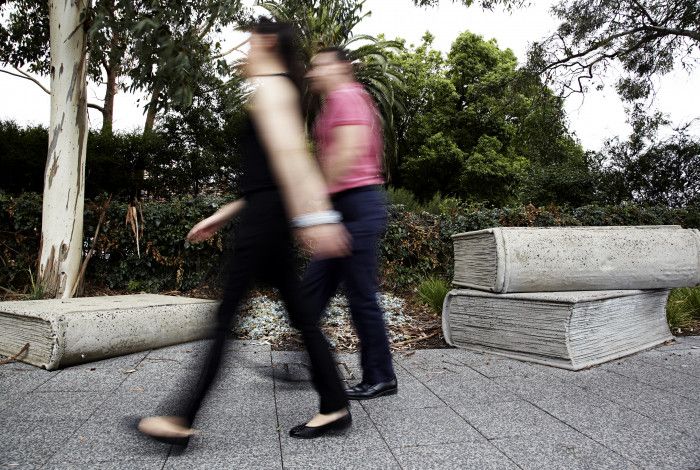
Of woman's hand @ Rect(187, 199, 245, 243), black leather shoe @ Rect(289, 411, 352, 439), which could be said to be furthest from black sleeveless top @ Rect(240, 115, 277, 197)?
black leather shoe @ Rect(289, 411, 352, 439)

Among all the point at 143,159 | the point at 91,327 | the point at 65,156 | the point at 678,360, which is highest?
the point at 143,159

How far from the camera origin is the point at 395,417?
9.27 feet

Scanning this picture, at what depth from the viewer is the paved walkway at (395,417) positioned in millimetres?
2273

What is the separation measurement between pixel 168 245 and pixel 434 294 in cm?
352

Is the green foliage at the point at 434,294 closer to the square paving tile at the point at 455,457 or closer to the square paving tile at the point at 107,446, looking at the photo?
the square paving tile at the point at 455,457

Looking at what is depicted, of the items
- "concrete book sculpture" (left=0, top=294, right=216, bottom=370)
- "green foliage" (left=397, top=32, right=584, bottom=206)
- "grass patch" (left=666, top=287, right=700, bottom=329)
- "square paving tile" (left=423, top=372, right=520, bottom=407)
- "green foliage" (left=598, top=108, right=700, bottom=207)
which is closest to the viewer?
"square paving tile" (left=423, top=372, right=520, bottom=407)

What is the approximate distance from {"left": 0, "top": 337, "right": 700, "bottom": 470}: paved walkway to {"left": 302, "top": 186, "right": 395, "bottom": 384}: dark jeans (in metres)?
0.25

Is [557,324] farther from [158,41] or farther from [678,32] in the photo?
[678,32]

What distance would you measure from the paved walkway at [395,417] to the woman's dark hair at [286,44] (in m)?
1.24

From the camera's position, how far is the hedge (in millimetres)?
6859

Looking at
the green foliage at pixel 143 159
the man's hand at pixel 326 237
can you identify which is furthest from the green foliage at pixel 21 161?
the man's hand at pixel 326 237

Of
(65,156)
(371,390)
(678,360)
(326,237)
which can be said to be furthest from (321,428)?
(65,156)

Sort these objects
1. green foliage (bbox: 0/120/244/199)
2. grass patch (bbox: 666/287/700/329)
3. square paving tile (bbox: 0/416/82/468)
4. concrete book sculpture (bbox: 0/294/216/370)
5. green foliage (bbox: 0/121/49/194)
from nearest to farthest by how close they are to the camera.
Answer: square paving tile (bbox: 0/416/82/468), concrete book sculpture (bbox: 0/294/216/370), grass patch (bbox: 666/287/700/329), green foliage (bbox: 0/121/49/194), green foliage (bbox: 0/120/244/199)

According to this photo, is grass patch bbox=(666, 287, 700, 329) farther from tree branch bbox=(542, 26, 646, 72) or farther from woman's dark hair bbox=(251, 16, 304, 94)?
tree branch bbox=(542, 26, 646, 72)
